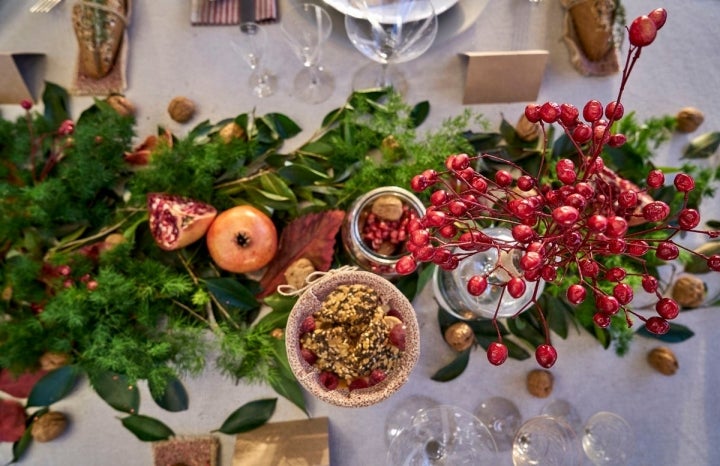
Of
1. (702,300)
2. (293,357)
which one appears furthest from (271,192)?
(702,300)

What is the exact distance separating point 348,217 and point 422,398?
1.19ft

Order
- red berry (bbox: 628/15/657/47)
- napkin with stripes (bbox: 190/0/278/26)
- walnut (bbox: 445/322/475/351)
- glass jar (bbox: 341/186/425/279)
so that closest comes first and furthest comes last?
red berry (bbox: 628/15/657/47) → glass jar (bbox: 341/186/425/279) → walnut (bbox: 445/322/475/351) → napkin with stripes (bbox: 190/0/278/26)

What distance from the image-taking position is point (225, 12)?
3.13 ft

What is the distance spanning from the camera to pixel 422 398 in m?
0.86

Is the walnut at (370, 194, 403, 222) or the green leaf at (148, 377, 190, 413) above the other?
the walnut at (370, 194, 403, 222)

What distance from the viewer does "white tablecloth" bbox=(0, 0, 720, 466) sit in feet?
2.77

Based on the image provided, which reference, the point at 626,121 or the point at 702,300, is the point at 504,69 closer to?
the point at 626,121

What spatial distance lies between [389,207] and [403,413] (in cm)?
38

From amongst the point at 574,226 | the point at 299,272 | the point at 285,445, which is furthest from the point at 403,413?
the point at 574,226

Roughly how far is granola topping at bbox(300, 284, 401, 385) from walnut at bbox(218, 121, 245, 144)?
15.4 inches

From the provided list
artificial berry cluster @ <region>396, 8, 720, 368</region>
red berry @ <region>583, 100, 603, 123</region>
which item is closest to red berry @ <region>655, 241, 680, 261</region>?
artificial berry cluster @ <region>396, 8, 720, 368</region>

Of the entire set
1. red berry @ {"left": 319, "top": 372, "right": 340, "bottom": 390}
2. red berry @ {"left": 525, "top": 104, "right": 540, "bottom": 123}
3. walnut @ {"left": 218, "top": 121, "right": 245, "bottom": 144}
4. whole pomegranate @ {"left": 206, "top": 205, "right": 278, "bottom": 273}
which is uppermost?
red berry @ {"left": 525, "top": 104, "right": 540, "bottom": 123}

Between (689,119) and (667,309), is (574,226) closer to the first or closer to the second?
(667,309)

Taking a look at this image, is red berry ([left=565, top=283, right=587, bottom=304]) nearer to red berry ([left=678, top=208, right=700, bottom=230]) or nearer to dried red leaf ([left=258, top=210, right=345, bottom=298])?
red berry ([left=678, top=208, right=700, bottom=230])
